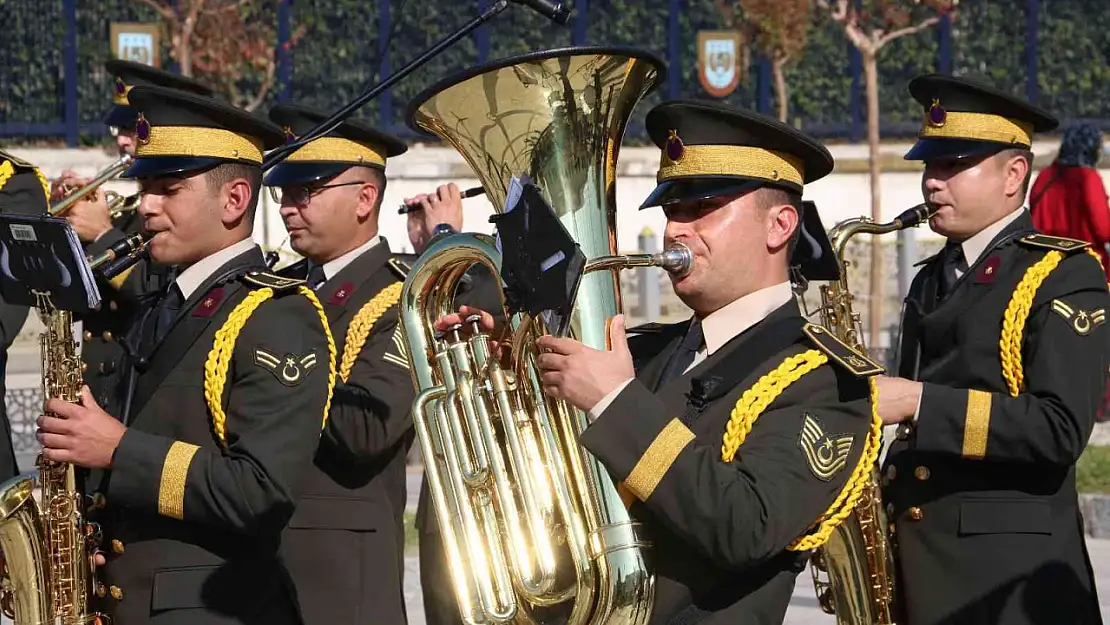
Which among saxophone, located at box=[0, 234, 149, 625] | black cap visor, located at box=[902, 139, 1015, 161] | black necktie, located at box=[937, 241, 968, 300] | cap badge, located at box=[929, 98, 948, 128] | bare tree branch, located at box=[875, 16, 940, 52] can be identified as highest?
bare tree branch, located at box=[875, 16, 940, 52]

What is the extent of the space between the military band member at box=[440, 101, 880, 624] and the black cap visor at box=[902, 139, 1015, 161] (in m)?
1.20

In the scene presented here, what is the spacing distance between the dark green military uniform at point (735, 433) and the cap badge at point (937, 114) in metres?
1.27

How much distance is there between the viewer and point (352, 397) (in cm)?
487

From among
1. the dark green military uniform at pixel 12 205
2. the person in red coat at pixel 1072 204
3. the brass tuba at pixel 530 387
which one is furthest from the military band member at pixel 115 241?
the person in red coat at pixel 1072 204

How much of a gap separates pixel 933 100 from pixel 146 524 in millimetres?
2461

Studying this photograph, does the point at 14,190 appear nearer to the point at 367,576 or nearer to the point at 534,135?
the point at 367,576

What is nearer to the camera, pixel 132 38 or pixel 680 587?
pixel 680 587

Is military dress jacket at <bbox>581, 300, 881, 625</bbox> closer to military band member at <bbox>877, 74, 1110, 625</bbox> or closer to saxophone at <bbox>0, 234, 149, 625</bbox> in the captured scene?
military band member at <bbox>877, 74, 1110, 625</bbox>

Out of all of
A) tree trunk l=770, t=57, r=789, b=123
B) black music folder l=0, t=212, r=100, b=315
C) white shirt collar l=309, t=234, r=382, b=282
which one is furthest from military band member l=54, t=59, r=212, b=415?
tree trunk l=770, t=57, r=789, b=123

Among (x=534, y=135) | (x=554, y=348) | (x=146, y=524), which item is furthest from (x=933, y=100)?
→ (x=146, y=524)

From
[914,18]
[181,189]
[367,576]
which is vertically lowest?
[367,576]

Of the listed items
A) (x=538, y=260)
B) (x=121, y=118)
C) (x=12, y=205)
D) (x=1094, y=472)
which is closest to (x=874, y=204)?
(x=1094, y=472)

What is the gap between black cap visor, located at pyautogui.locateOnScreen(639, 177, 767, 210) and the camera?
351 cm

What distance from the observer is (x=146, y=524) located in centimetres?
387
